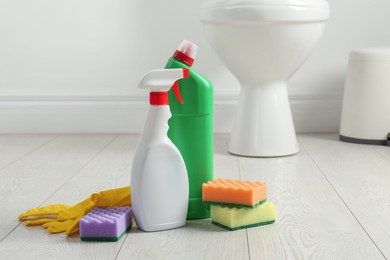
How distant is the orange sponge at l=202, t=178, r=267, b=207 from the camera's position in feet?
3.87

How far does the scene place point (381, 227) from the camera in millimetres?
1243

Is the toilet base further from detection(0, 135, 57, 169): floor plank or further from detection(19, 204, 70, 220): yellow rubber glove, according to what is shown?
detection(19, 204, 70, 220): yellow rubber glove

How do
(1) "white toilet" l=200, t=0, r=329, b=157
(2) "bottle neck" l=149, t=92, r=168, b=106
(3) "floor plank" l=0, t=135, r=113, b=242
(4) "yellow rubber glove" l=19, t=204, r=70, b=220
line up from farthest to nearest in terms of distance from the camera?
1. (1) "white toilet" l=200, t=0, r=329, b=157
2. (3) "floor plank" l=0, t=135, r=113, b=242
3. (4) "yellow rubber glove" l=19, t=204, r=70, b=220
4. (2) "bottle neck" l=149, t=92, r=168, b=106

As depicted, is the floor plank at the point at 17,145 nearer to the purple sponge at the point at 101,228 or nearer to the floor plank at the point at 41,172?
the floor plank at the point at 41,172

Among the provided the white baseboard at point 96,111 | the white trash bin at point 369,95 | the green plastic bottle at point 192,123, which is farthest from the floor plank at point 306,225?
the white baseboard at point 96,111

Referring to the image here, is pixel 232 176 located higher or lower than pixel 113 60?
lower

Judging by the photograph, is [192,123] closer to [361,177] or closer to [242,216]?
[242,216]

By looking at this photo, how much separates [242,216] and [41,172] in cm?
75

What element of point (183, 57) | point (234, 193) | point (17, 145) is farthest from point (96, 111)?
point (234, 193)

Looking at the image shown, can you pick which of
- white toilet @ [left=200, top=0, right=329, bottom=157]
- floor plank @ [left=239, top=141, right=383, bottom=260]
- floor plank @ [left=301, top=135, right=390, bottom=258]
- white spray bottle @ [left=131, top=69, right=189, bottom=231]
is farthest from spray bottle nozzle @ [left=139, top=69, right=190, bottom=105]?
white toilet @ [left=200, top=0, right=329, bottom=157]

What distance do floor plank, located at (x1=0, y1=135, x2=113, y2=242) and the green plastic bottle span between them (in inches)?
14.2

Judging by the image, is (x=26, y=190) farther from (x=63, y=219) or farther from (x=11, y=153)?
(x=11, y=153)

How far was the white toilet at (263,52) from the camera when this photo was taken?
1.86m

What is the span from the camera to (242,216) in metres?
1.21
